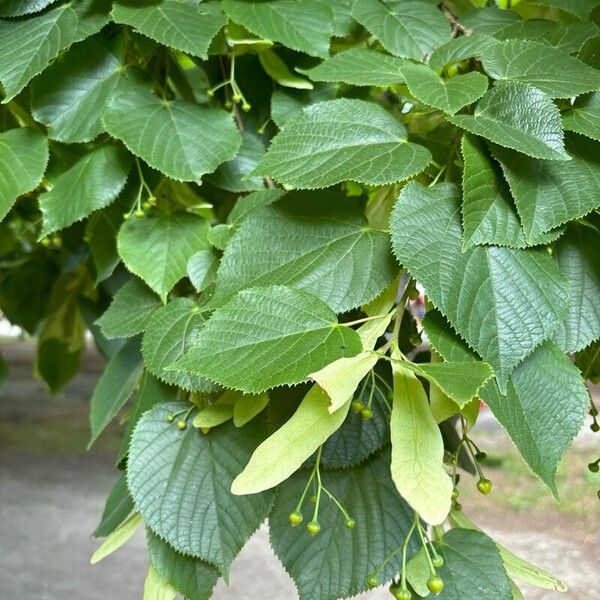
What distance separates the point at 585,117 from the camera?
0.29 m

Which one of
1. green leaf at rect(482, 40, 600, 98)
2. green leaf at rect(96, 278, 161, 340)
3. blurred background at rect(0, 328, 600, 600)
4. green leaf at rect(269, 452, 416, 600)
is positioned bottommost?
blurred background at rect(0, 328, 600, 600)

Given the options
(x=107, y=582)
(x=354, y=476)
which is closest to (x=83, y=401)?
(x=107, y=582)

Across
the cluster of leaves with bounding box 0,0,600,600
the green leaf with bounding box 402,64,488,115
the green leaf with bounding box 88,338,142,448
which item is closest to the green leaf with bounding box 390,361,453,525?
the cluster of leaves with bounding box 0,0,600,600

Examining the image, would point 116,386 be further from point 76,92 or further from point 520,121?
point 520,121

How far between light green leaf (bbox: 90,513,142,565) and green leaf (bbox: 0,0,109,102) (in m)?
0.21

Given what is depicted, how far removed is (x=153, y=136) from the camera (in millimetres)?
364

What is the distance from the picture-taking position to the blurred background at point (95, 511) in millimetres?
547

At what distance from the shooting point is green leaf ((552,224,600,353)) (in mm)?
285

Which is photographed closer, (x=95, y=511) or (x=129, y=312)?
(x=129, y=312)

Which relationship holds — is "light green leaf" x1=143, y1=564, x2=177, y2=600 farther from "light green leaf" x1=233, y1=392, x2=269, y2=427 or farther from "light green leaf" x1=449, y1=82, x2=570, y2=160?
"light green leaf" x1=449, y1=82, x2=570, y2=160

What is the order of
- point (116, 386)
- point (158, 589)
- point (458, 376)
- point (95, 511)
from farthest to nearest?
point (95, 511) < point (116, 386) < point (158, 589) < point (458, 376)

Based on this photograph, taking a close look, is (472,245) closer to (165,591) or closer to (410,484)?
(410,484)

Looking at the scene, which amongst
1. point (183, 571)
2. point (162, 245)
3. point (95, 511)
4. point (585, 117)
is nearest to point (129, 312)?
point (162, 245)

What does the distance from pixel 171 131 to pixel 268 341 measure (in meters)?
0.16
